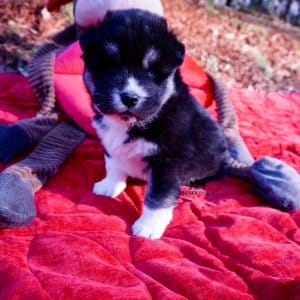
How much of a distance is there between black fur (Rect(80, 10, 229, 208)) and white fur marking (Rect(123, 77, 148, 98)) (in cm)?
3

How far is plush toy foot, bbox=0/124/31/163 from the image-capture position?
3.30 metres

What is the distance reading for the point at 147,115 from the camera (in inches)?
99.0

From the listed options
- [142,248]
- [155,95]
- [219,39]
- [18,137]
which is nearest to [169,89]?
[155,95]

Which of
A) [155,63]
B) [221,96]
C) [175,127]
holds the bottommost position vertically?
[221,96]

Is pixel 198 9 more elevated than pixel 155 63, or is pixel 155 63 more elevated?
pixel 155 63

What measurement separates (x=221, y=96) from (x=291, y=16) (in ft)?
19.9

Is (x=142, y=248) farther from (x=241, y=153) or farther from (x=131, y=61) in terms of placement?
(x=241, y=153)

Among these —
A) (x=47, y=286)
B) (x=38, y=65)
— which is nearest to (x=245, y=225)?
(x=47, y=286)

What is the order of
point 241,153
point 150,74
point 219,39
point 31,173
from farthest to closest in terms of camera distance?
point 219,39 → point 241,153 → point 31,173 → point 150,74

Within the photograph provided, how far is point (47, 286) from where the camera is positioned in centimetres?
212

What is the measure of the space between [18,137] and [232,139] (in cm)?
164

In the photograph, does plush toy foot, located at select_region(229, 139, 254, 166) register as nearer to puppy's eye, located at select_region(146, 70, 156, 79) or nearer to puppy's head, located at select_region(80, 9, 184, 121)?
puppy's head, located at select_region(80, 9, 184, 121)

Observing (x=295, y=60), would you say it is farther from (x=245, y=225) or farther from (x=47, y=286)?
(x=47, y=286)

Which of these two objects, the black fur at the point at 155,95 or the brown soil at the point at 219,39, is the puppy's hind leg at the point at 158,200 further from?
the brown soil at the point at 219,39
